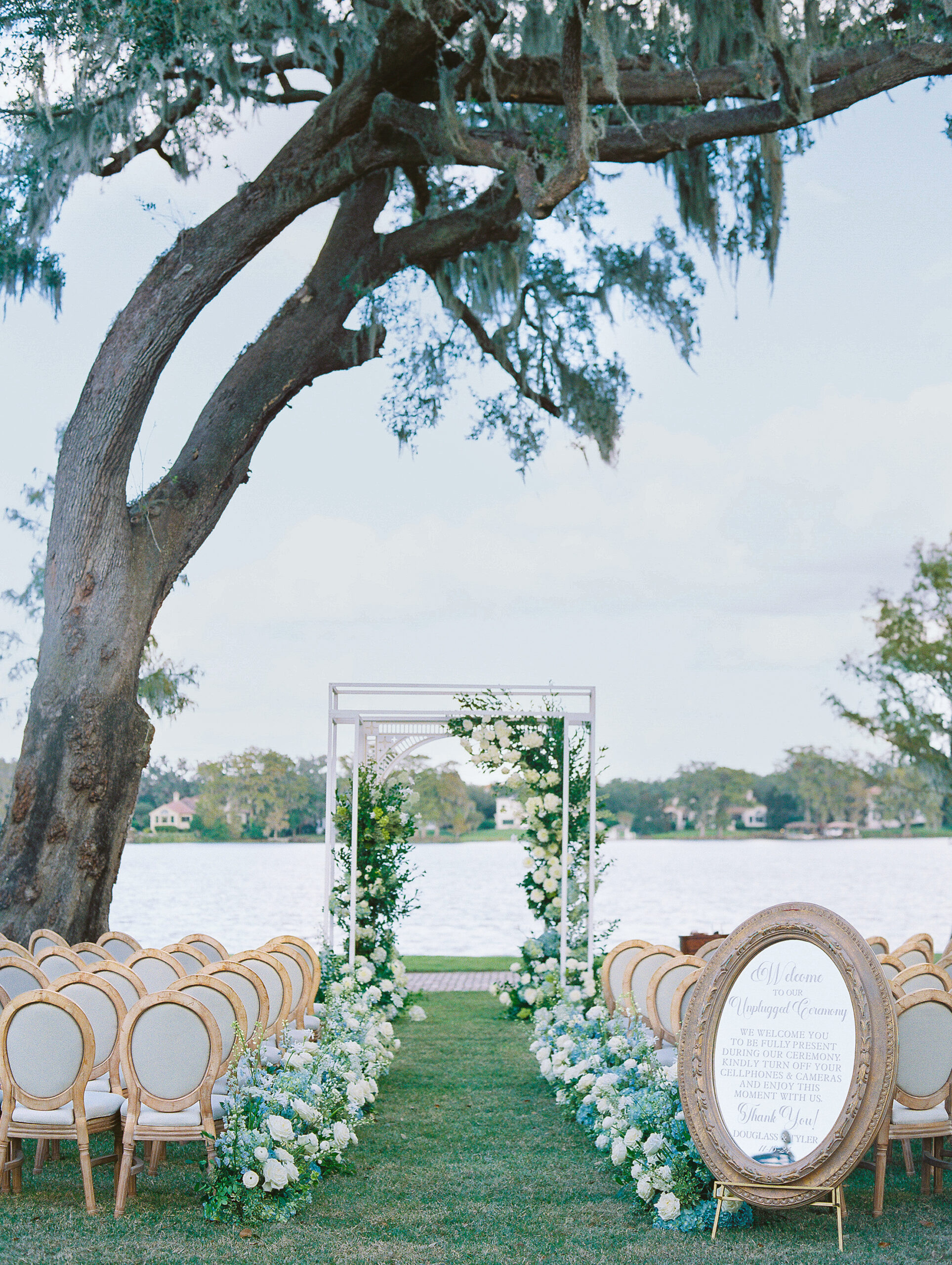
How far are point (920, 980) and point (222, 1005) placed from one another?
2.94 metres

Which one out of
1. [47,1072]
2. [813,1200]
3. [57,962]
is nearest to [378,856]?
[57,962]

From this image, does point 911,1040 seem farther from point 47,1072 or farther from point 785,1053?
point 47,1072

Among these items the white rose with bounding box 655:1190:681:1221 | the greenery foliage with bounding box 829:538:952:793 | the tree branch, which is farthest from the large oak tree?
the greenery foliage with bounding box 829:538:952:793

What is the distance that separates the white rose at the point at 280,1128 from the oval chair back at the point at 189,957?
1.39 metres

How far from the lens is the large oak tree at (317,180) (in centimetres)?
739

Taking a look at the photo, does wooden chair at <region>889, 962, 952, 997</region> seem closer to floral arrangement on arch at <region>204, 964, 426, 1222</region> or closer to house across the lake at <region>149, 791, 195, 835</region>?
floral arrangement on arch at <region>204, 964, 426, 1222</region>

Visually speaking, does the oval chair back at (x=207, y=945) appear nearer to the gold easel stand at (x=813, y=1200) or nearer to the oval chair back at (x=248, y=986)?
the oval chair back at (x=248, y=986)

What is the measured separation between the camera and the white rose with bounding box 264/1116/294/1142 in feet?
14.2

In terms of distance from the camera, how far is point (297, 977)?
6281 millimetres

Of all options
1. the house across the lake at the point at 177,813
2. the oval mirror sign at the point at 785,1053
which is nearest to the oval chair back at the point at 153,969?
the oval mirror sign at the point at 785,1053

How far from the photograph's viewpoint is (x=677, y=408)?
18281mm

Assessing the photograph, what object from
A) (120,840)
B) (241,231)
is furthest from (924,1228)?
(241,231)

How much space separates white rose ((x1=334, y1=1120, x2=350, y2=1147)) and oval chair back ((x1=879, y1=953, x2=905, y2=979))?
2533 millimetres

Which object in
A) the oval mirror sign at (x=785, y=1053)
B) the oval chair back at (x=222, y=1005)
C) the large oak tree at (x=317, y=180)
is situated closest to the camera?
the oval mirror sign at (x=785, y=1053)
